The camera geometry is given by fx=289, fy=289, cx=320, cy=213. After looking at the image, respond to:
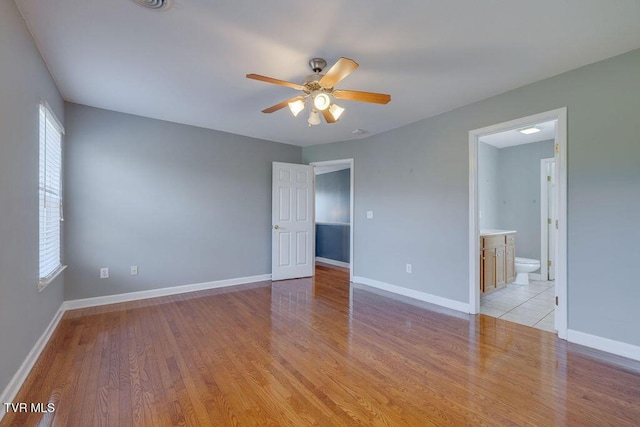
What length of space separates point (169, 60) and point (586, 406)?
3.79m

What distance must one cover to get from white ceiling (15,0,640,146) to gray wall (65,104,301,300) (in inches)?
27.9

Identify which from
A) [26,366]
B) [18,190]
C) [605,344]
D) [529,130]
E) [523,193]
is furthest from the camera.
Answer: [523,193]

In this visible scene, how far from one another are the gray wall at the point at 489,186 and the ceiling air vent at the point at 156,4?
502 centimetres

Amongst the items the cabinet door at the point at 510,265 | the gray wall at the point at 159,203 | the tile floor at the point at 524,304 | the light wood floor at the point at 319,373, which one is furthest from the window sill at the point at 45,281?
the cabinet door at the point at 510,265

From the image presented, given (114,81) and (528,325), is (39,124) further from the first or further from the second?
(528,325)

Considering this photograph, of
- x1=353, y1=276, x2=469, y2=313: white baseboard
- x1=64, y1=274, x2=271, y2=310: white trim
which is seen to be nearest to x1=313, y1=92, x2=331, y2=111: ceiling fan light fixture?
x1=353, y1=276, x2=469, y2=313: white baseboard

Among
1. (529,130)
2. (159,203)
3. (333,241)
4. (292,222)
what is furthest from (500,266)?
(159,203)

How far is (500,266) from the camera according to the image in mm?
4156

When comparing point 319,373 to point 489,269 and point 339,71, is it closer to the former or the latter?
point 339,71

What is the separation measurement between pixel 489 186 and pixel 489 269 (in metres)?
Answer: 2.12

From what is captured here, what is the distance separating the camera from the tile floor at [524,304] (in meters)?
3.12

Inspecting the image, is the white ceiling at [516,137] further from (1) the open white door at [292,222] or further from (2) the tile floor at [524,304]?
(1) the open white door at [292,222]

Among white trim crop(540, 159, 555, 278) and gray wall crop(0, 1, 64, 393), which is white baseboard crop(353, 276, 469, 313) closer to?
white trim crop(540, 159, 555, 278)

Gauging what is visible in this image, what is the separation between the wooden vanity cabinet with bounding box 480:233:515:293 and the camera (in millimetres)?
3793
